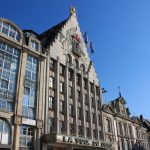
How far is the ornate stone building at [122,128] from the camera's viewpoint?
48.5 meters

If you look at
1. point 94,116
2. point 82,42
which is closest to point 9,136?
point 94,116

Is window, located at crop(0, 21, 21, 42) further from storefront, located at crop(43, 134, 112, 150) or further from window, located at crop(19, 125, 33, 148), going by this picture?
storefront, located at crop(43, 134, 112, 150)

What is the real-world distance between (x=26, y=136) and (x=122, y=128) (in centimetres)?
2997

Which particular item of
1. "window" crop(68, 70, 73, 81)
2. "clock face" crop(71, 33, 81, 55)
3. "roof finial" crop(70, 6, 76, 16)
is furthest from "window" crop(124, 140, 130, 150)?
"roof finial" crop(70, 6, 76, 16)

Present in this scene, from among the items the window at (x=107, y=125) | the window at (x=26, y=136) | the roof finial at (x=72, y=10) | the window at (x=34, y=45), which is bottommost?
the window at (x=26, y=136)

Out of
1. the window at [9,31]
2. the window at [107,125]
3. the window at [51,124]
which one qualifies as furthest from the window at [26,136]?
the window at [107,125]

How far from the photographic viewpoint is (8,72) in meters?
30.5

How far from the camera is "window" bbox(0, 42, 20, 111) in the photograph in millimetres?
28741

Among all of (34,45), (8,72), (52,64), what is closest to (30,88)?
(8,72)

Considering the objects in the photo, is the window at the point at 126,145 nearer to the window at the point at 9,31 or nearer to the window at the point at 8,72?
the window at the point at 8,72

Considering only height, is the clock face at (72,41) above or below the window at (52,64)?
above

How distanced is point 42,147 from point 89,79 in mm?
19652

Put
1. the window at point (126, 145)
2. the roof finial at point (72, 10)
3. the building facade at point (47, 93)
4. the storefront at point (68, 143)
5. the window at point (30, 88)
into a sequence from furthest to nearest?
the window at point (126, 145), the roof finial at point (72, 10), the window at point (30, 88), the storefront at point (68, 143), the building facade at point (47, 93)

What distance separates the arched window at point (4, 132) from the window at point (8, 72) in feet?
6.25
